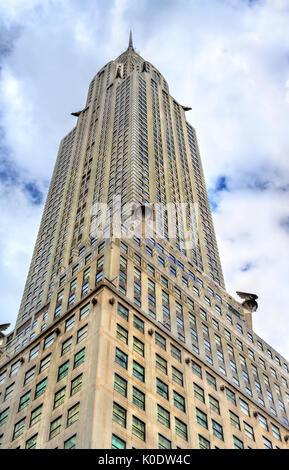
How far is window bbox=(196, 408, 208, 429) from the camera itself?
6469cm

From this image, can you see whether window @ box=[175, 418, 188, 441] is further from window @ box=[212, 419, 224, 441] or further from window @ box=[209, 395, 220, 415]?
window @ box=[209, 395, 220, 415]

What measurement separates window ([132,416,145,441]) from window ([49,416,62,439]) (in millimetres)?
6355

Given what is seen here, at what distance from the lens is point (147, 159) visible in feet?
354

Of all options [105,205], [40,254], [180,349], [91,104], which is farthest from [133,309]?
[91,104]

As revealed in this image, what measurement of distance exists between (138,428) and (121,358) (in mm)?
7127

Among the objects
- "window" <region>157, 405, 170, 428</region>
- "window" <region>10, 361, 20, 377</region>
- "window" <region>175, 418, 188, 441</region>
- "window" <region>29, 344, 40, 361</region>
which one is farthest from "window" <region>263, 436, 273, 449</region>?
"window" <region>10, 361, 20, 377</region>

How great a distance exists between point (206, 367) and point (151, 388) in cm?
1230

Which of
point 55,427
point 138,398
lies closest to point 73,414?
point 55,427

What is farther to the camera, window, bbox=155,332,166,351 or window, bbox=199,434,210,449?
window, bbox=155,332,166,351

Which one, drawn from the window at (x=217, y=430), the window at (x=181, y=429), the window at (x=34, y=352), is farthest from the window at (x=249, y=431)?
the window at (x=34, y=352)

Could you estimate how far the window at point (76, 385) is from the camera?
2284 inches

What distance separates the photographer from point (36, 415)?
200 feet

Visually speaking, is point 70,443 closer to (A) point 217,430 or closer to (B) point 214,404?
(A) point 217,430

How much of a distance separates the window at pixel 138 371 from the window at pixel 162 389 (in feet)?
6.59
